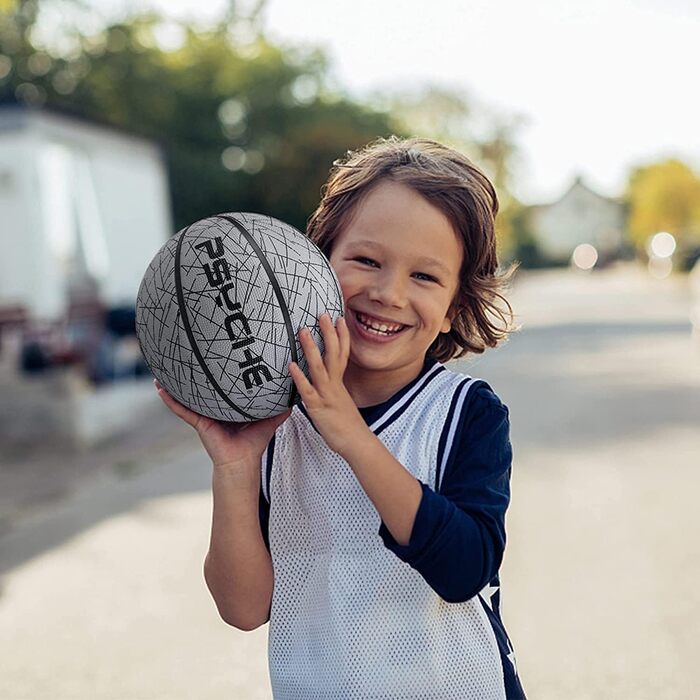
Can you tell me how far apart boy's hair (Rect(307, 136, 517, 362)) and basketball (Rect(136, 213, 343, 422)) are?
167 mm

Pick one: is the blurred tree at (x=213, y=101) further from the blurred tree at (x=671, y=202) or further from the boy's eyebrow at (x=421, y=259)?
the blurred tree at (x=671, y=202)

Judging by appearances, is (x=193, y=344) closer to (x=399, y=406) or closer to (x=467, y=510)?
(x=399, y=406)

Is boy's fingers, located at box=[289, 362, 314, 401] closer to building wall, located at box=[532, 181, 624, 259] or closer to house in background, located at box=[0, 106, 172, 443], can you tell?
house in background, located at box=[0, 106, 172, 443]

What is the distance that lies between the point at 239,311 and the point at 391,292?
0.26 meters

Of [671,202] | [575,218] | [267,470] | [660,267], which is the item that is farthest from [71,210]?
[575,218]

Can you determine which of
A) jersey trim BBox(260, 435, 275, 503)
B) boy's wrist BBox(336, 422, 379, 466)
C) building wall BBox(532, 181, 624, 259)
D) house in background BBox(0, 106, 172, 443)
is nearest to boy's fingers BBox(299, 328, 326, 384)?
boy's wrist BBox(336, 422, 379, 466)

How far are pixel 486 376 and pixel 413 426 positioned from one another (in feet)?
43.6

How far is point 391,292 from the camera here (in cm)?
204

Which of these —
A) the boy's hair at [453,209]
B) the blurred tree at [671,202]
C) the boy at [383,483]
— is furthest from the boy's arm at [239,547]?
the blurred tree at [671,202]

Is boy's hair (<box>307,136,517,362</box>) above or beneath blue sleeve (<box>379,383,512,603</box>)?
above

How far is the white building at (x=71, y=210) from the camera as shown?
49.9 ft

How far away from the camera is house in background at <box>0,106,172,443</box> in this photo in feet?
36.8

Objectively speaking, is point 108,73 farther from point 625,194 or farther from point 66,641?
point 625,194

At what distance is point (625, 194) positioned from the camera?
130 m
